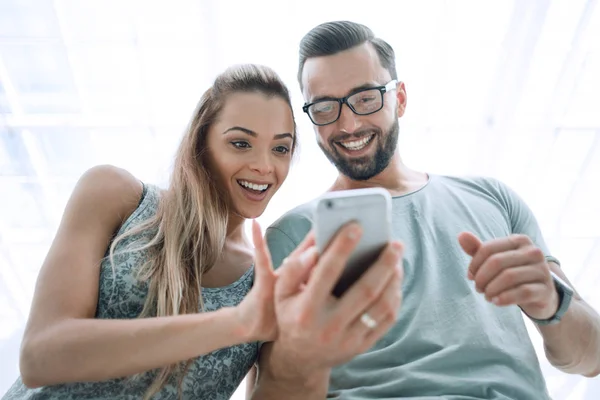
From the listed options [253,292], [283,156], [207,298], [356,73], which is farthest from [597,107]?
[253,292]

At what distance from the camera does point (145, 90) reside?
12.3ft

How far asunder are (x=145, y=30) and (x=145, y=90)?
1.44 feet

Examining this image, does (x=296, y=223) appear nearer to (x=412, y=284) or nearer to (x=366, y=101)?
(x=412, y=284)

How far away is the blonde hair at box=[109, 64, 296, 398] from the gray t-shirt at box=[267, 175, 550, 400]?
182mm

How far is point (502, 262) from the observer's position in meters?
0.98

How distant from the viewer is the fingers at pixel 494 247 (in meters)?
0.99

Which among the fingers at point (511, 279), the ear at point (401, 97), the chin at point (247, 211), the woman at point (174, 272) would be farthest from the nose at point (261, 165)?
the fingers at point (511, 279)

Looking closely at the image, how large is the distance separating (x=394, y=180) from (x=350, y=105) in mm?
291

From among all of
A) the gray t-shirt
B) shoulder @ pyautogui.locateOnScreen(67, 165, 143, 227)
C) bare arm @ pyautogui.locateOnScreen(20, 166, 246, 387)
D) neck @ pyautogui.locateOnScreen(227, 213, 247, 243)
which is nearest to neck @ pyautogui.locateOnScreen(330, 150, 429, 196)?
the gray t-shirt

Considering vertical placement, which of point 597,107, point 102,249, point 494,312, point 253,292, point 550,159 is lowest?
point 550,159

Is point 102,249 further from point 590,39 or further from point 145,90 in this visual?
point 590,39

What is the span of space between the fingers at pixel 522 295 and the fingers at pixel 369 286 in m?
0.33

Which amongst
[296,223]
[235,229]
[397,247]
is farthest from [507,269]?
[235,229]

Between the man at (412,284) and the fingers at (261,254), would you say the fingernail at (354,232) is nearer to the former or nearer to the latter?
the man at (412,284)
